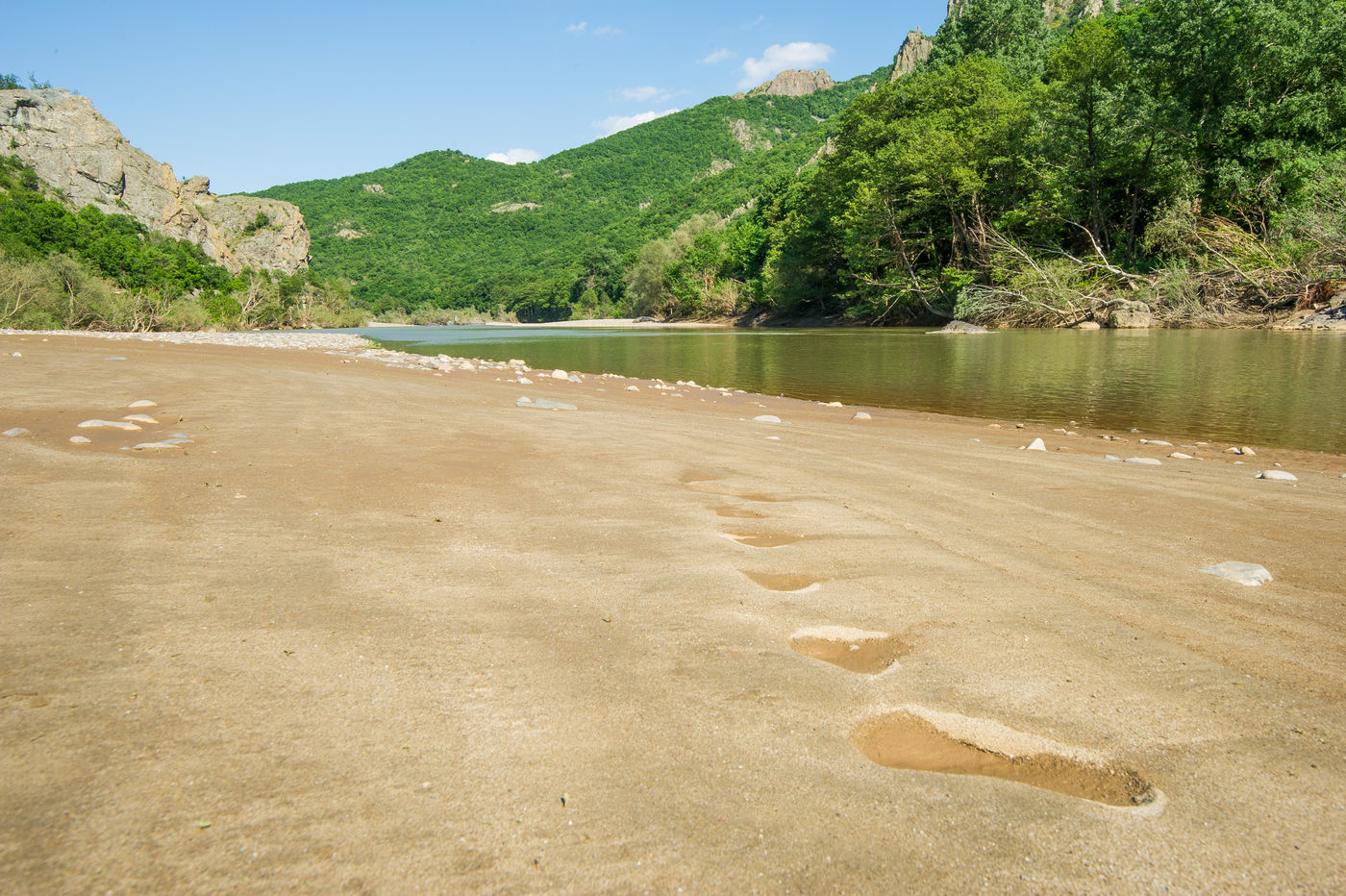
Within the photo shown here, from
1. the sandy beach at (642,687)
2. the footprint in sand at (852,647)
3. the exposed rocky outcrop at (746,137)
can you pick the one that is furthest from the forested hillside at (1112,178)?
the exposed rocky outcrop at (746,137)

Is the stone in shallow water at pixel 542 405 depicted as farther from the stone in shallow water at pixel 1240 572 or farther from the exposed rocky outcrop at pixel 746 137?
the exposed rocky outcrop at pixel 746 137

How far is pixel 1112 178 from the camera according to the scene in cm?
4034

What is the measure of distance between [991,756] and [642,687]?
1.21 m

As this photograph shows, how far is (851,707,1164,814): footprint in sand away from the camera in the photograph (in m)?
2.04

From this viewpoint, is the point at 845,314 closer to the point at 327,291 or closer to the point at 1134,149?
the point at 1134,149

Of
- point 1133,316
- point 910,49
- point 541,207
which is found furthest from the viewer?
point 541,207

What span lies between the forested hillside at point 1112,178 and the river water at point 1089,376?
5739mm

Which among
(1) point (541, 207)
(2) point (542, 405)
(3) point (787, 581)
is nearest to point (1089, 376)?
(2) point (542, 405)

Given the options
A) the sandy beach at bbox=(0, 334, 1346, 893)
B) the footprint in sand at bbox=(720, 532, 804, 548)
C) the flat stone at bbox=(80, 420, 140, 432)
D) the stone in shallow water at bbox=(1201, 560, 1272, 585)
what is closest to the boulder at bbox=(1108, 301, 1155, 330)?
the sandy beach at bbox=(0, 334, 1346, 893)

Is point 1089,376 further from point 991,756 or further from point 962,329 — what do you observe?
point 962,329

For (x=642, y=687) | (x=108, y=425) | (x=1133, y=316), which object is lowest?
(x=642, y=687)

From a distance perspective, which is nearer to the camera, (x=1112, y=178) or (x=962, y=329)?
(x=962, y=329)

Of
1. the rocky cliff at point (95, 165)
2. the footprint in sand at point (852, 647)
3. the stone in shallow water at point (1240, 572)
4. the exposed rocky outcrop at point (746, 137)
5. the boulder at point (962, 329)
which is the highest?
the exposed rocky outcrop at point (746, 137)

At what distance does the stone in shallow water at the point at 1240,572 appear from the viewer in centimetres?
385
